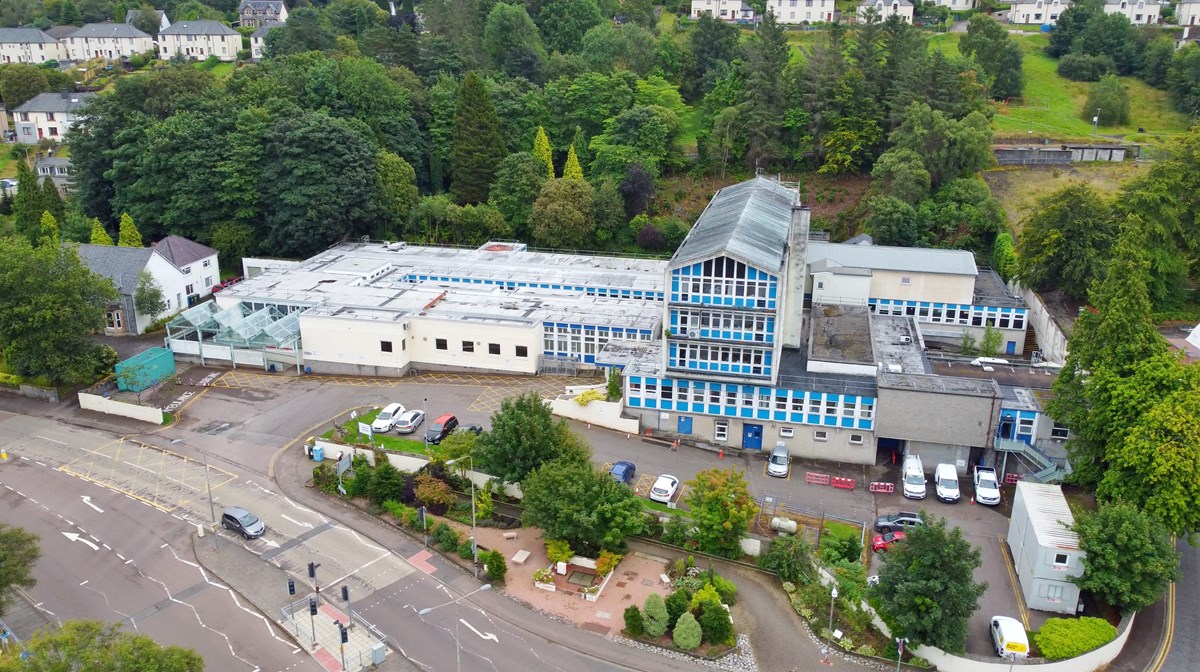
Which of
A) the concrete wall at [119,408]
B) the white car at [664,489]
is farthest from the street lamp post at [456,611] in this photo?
the concrete wall at [119,408]

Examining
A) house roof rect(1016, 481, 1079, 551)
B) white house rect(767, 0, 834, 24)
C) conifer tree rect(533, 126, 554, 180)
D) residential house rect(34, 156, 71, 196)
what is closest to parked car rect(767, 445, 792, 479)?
house roof rect(1016, 481, 1079, 551)

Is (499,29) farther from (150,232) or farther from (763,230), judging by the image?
(763,230)

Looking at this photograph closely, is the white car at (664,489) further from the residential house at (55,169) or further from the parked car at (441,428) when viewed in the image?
the residential house at (55,169)

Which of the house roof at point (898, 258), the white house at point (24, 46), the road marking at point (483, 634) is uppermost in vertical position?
the white house at point (24, 46)

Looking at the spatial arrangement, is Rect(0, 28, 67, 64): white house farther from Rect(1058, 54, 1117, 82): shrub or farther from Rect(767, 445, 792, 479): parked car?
Rect(1058, 54, 1117, 82): shrub

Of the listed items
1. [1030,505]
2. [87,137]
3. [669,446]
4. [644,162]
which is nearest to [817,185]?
[644,162]

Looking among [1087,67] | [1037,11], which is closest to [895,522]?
[1087,67]
